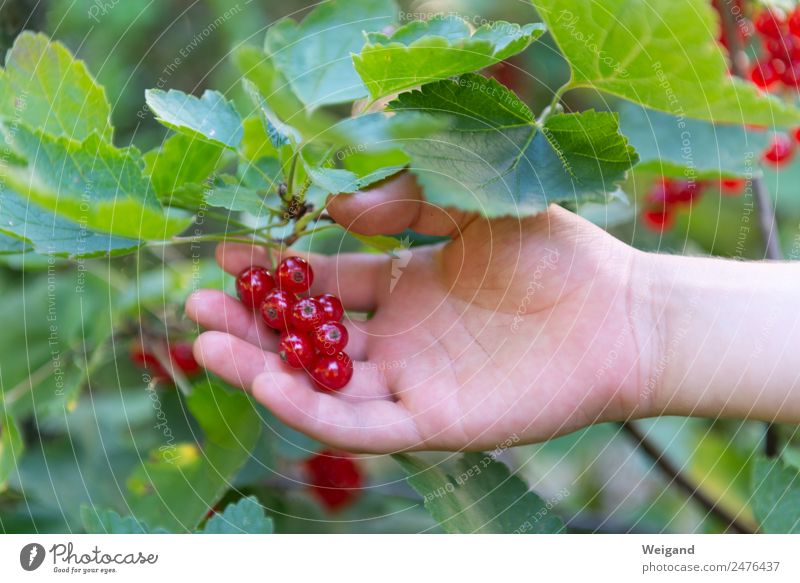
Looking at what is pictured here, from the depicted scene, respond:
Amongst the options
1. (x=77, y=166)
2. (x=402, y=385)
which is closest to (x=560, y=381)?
(x=402, y=385)

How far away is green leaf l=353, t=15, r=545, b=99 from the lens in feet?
1.66

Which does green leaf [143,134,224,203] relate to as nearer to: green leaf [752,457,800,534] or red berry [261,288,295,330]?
red berry [261,288,295,330]

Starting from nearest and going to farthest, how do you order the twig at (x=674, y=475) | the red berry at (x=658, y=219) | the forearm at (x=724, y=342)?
the forearm at (x=724, y=342) < the twig at (x=674, y=475) < the red berry at (x=658, y=219)

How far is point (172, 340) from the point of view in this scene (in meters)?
0.90

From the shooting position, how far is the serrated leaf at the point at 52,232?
1.88 feet

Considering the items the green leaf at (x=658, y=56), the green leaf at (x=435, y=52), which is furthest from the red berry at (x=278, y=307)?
the green leaf at (x=658, y=56)

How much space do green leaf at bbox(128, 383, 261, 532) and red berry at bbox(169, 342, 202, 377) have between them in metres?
0.16

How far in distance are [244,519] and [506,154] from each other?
1.23 ft

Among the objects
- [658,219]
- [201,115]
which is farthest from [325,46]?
[658,219]

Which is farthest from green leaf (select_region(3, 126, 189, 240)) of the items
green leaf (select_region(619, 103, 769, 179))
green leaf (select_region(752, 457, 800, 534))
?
green leaf (select_region(752, 457, 800, 534))

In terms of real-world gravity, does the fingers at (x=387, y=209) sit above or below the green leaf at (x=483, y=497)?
above

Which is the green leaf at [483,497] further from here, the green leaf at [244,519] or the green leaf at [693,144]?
the green leaf at [693,144]

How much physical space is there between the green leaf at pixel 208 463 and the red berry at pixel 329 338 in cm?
12

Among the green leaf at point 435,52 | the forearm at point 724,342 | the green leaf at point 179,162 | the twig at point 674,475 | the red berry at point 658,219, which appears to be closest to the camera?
the green leaf at point 435,52
